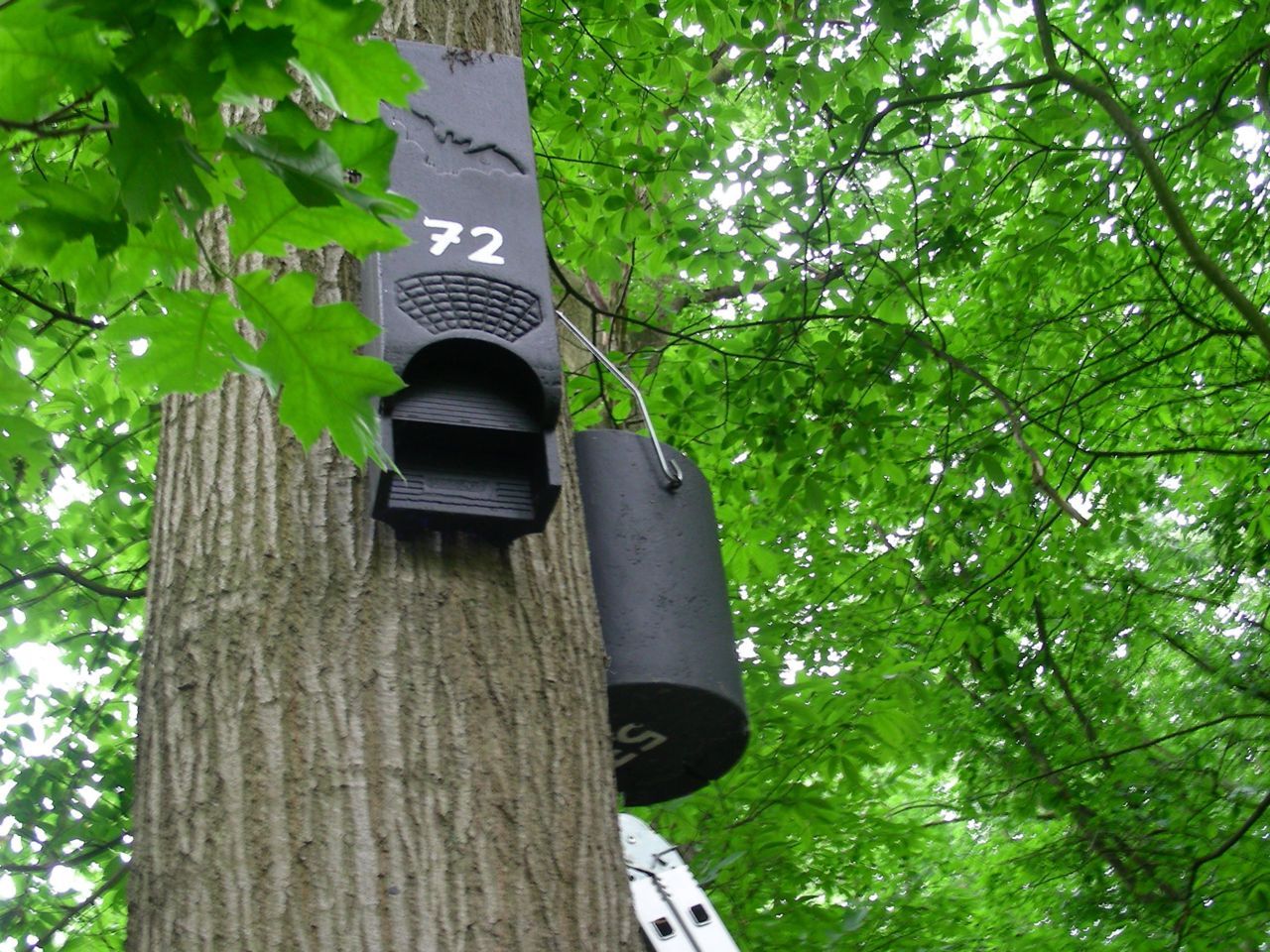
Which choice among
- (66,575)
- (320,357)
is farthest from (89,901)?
(320,357)

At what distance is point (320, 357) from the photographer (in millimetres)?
1363

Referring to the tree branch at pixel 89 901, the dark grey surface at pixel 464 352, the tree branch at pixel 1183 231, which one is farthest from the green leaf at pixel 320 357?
the tree branch at pixel 1183 231

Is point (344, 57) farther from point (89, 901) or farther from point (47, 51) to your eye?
point (89, 901)

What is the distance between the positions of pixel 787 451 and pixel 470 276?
3299 millimetres

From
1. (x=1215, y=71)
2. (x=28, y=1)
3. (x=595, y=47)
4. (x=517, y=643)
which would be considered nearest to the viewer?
(x=28, y=1)

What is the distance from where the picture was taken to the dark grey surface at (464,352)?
1.70 metres

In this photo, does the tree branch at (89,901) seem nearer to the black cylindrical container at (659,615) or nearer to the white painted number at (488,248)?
the black cylindrical container at (659,615)

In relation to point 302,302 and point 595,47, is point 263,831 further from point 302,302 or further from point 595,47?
point 595,47

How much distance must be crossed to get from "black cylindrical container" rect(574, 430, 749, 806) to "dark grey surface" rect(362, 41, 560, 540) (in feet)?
1.05

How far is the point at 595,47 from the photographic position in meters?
5.62

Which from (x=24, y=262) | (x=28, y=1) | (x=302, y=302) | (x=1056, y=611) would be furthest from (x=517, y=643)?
(x=1056, y=611)

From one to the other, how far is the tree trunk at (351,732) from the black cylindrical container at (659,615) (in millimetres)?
146

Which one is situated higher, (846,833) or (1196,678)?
(1196,678)

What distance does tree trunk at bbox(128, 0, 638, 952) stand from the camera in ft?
4.83
